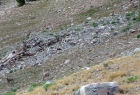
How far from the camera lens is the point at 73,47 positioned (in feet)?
72.0

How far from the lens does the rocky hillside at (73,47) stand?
1445 cm

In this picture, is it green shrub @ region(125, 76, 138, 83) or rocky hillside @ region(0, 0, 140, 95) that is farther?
rocky hillside @ region(0, 0, 140, 95)

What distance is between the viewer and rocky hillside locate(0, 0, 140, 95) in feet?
47.4

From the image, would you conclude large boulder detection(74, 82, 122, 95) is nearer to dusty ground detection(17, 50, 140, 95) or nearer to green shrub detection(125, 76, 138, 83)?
dusty ground detection(17, 50, 140, 95)

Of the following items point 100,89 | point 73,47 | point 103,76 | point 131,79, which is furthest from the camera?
point 73,47

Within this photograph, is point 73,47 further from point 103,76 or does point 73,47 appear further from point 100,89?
point 100,89

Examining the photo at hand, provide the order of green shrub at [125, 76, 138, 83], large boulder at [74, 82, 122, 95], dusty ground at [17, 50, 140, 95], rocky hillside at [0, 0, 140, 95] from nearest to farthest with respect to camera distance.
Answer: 1. large boulder at [74, 82, 122, 95]
2. green shrub at [125, 76, 138, 83]
3. dusty ground at [17, 50, 140, 95]
4. rocky hillside at [0, 0, 140, 95]

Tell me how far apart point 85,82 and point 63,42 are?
9587mm

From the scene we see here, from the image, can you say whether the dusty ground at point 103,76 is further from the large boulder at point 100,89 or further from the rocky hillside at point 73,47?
the large boulder at point 100,89

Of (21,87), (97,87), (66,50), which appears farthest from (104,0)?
(97,87)

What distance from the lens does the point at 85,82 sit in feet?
45.6

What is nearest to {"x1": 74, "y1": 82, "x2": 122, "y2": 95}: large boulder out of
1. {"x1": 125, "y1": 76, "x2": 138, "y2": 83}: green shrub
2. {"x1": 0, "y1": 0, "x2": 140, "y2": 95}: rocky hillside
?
{"x1": 0, "y1": 0, "x2": 140, "y2": 95}: rocky hillside

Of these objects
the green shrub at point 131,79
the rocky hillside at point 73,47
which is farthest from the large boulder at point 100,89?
the green shrub at point 131,79

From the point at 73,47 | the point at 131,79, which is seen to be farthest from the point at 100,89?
the point at 73,47
